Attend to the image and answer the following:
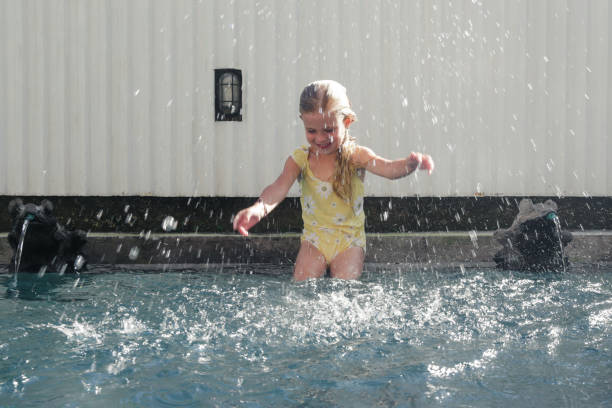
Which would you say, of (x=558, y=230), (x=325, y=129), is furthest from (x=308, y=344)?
(x=558, y=230)

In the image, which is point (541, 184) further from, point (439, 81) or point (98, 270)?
point (98, 270)

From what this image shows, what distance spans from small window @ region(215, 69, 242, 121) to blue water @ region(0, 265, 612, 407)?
126 inches

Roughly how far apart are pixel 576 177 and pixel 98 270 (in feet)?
18.1

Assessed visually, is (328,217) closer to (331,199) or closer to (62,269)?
(331,199)

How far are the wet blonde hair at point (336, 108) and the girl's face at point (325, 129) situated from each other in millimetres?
36

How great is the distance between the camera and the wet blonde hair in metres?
4.61

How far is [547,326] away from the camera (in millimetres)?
3883

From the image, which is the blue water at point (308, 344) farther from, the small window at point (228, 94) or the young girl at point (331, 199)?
the small window at point (228, 94)

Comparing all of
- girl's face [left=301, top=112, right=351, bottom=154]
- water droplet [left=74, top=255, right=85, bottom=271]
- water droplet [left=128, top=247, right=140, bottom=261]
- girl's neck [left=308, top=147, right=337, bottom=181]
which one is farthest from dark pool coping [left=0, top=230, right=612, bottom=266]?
girl's face [left=301, top=112, right=351, bottom=154]

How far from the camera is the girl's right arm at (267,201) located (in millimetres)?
4055

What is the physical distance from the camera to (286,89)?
316 inches

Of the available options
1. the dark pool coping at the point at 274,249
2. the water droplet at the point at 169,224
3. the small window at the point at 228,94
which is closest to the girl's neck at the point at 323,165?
the dark pool coping at the point at 274,249

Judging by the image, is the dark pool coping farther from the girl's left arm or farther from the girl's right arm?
the girl's left arm

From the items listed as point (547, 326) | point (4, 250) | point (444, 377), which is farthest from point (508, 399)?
point (4, 250)
